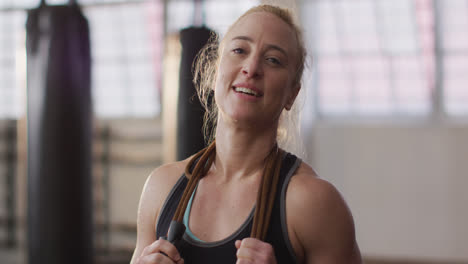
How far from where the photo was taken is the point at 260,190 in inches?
30.0

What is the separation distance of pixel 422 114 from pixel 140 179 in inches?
92.0

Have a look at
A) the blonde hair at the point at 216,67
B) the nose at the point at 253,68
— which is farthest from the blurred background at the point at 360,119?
the nose at the point at 253,68

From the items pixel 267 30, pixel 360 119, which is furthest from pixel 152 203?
pixel 360 119

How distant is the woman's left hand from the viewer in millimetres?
683

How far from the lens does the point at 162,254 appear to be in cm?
73

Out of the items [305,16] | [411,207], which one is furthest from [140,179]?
[411,207]

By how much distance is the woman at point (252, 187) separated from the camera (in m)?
0.74

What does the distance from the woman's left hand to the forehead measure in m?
0.33

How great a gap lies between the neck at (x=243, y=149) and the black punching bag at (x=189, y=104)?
1.14 feet

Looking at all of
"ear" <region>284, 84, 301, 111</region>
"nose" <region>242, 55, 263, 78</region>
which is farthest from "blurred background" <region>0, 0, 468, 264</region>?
"nose" <region>242, 55, 263, 78</region>

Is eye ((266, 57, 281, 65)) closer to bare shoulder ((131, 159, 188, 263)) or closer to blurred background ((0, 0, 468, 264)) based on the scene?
bare shoulder ((131, 159, 188, 263))

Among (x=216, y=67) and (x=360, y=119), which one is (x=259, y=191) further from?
(x=360, y=119)

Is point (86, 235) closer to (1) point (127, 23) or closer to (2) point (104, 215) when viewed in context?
(2) point (104, 215)

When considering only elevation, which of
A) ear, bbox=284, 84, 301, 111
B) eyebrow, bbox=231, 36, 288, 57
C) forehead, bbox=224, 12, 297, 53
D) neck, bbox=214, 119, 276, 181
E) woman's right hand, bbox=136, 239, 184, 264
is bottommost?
woman's right hand, bbox=136, 239, 184, 264
